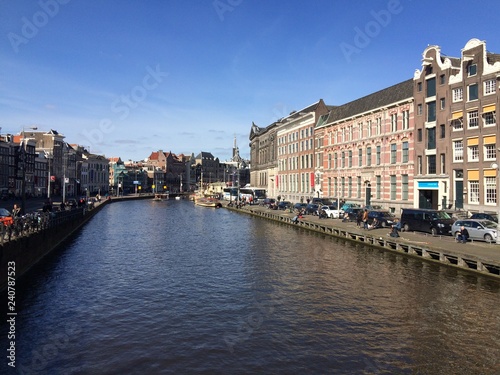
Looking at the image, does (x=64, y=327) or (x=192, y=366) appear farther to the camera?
(x=64, y=327)

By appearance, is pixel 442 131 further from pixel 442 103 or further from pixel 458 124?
pixel 442 103

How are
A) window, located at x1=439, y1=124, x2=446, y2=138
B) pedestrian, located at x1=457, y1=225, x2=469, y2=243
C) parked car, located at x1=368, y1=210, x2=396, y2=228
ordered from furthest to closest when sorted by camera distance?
1. window, located at x1=439, y1=124, x2=446, y2=138
2. parked car, located at x1=368, y1=210, x2=396, y2=228
3. pedestrian, located at x1=457, y1=225, x2=469, y2=243

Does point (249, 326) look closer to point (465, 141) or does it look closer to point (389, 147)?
point (465, 141)

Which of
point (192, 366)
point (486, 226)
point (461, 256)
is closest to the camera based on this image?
point (192, 366)

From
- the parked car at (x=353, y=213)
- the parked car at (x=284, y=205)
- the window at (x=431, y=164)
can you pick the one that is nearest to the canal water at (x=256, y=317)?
the parked car at (x=353, y=213)

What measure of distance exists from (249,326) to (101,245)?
94.2ft

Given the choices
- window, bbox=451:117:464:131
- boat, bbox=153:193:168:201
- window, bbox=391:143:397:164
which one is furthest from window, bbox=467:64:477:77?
boat, bbox=153:193:168:201

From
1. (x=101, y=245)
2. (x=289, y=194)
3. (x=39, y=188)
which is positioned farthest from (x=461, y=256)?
(x=39, y=188)

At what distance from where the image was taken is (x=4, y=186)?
100875 millimetres

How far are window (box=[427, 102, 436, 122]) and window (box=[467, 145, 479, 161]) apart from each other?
23.2 ft

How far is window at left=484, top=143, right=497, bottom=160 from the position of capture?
4102 cm

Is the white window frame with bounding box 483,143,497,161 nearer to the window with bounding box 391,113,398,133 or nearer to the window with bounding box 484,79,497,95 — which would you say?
the window with bounding box 484,79,497,95

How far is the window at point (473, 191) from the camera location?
43.0 m

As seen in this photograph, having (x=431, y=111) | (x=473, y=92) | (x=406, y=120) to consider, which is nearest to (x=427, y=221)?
(x=473, y=92)
